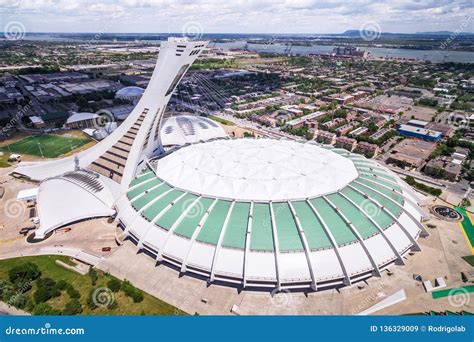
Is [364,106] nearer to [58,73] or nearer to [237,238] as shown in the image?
[237,238]

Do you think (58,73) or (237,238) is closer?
(237,238)

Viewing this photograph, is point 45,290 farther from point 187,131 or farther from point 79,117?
point 79,117

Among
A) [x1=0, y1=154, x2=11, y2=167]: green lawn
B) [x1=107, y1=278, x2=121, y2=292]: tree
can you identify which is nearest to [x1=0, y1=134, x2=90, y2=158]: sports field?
[x1=0, y1=154, x2=11, y2=167]: green lawn

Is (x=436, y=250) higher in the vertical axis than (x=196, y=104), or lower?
higher

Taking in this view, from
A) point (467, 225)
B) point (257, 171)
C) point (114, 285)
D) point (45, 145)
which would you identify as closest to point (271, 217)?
point (257, 171)

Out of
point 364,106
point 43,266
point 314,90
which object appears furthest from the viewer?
point 314,90

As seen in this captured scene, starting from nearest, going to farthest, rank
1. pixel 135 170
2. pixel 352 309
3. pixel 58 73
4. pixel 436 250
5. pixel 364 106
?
pixel 352 309
pixel 436 250
pixel 135 170
pixel 364 106
pixel 58 73

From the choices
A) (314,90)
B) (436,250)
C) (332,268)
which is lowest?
(314,90)

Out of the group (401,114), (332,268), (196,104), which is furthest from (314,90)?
(332,268)
